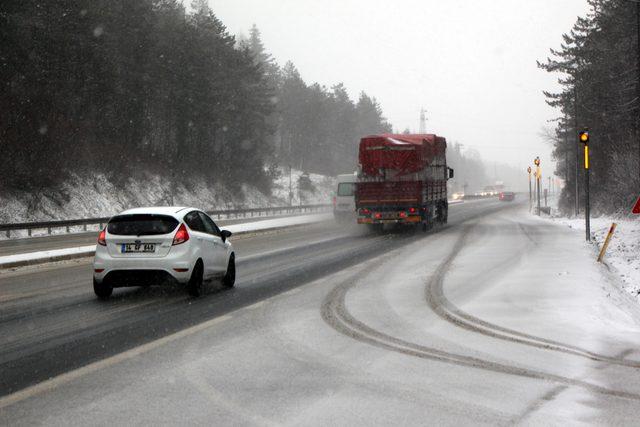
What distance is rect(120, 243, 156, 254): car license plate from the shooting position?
1171cm

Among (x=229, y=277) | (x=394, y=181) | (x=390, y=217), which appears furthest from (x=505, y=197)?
(x=229, y=277)

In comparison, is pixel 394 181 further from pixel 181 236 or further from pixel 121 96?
pixel 121 96

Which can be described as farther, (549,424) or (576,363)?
(576,363)

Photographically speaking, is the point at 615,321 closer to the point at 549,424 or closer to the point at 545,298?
the point at 545,298

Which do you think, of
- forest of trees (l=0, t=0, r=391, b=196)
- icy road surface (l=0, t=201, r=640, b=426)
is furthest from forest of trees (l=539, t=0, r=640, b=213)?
forest of trees (l=0, t=0, r=391, b=196)

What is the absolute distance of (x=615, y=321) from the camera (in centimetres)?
954

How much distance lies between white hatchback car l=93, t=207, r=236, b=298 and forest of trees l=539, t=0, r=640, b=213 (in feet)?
89.6

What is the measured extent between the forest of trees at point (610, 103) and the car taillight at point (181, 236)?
27.4m

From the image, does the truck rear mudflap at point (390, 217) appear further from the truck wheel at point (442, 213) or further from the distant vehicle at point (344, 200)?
the distant vehicle at point (344, 200)

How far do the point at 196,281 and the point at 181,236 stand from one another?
2.59 ft

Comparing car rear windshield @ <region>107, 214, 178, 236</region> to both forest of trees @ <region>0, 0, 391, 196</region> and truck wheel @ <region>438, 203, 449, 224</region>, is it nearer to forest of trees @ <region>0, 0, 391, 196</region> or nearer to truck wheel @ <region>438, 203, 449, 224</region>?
truck wheel @ <region>438, 203, 449, 224</region>

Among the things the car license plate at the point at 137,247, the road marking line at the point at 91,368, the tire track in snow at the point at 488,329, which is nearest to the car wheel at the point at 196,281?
the car license plate at the point at 137,247

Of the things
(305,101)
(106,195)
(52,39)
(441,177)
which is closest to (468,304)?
(441,177)

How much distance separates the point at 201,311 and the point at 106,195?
3937cm
